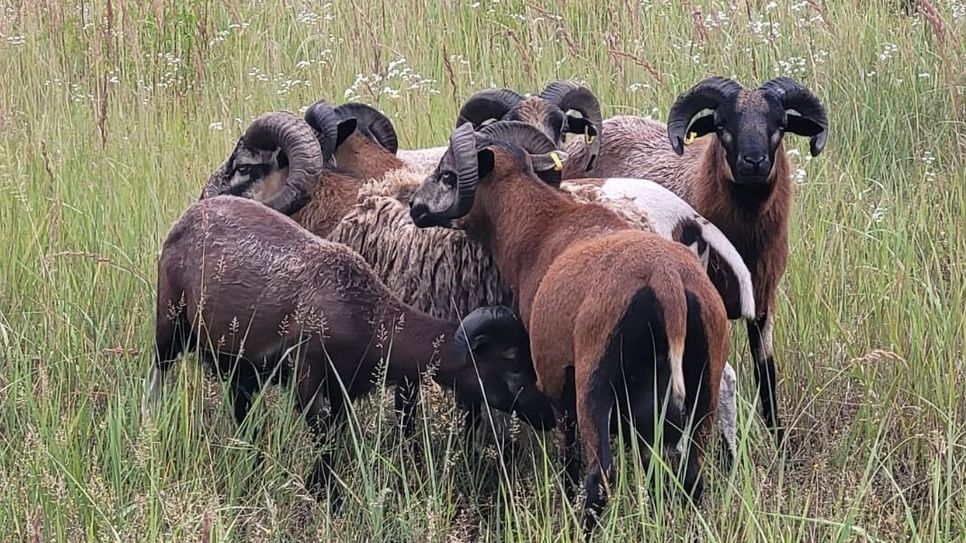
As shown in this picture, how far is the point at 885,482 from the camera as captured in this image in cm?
530

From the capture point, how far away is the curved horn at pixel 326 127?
7367mm

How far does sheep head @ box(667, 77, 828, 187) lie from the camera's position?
247 inches

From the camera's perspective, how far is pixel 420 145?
29.1 feet

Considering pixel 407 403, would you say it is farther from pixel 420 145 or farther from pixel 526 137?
pixel 420 145

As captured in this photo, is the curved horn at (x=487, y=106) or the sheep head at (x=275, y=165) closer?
the sheep head at (x=275, y=165)

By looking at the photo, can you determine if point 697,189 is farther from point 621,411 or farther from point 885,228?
point 621,411

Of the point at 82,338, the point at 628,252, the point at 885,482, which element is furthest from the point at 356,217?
the point at 885,482

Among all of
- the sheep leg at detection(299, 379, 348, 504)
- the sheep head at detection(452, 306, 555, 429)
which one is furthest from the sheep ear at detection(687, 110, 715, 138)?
the sheep leg at detection(299, 379, 348, 504)

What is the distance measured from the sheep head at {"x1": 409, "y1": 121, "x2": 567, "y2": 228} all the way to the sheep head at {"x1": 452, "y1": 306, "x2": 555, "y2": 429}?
747mm

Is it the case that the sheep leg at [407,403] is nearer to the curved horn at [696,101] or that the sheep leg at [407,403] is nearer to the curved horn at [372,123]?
the curved horn at [696,101]

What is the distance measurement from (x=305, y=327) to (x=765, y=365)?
2111mm

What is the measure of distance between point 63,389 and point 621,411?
2364 mm

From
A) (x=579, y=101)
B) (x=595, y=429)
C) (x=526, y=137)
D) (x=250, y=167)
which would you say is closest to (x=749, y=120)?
(x=526, y=137)

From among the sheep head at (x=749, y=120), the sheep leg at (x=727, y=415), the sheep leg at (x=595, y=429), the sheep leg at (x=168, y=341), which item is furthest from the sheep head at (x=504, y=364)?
the sheep head at (x=749, y=120)
